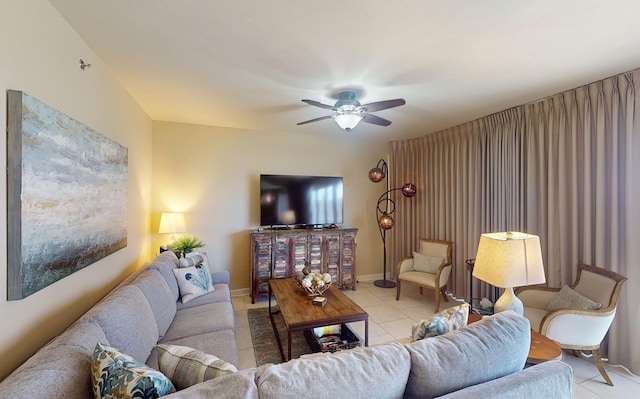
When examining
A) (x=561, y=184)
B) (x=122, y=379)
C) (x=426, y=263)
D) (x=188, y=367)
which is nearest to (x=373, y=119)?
(x=561, y=184)

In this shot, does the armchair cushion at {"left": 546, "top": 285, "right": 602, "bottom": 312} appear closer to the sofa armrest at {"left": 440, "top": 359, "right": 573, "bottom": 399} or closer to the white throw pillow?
the sofa armrest at {"left": 440, "top": 359, "right": 573, "bottom": 399}

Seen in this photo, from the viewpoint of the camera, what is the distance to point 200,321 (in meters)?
Answer: 2.23

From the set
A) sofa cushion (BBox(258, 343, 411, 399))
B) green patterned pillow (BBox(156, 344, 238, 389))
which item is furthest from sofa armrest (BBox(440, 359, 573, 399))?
green patterned pillow (BBox(156, 344, 238, 389))

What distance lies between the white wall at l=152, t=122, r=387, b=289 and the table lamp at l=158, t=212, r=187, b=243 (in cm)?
34

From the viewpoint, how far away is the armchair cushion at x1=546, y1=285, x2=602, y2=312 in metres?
2.24

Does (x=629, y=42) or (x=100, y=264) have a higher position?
(x=629, y=42)

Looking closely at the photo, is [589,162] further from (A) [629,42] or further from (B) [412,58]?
(B) [412,58]

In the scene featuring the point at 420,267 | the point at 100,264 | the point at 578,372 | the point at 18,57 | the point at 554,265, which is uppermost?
the point at 18,57

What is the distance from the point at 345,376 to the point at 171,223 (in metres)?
3.41

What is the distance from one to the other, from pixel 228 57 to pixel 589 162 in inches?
135

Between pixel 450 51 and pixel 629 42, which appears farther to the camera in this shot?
pixel 450 51

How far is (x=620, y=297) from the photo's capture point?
2379mm

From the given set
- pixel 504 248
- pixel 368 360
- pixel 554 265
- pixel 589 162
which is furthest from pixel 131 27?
pixel 554 265

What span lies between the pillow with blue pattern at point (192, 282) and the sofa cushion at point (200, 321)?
0.20 metres
